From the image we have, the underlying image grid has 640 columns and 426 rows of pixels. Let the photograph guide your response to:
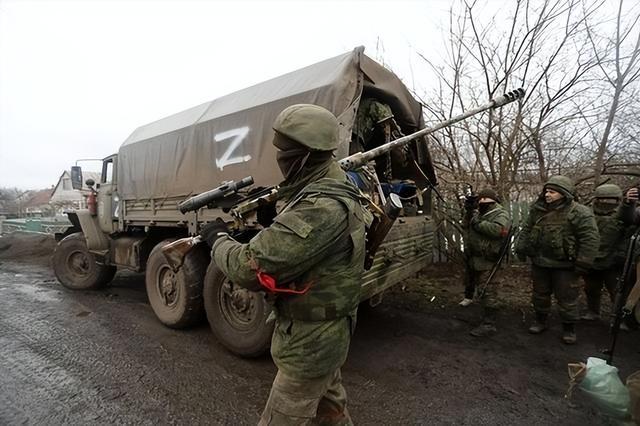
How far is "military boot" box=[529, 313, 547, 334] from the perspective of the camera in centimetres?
380

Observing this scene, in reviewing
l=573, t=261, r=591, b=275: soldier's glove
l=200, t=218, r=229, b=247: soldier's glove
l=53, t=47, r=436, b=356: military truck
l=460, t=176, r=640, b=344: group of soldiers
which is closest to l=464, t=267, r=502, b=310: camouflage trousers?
l=460, t=176, r=640, b=344: group of soldiers

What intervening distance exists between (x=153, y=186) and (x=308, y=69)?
9.03ft

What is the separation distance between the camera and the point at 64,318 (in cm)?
445

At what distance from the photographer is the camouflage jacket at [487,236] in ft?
12.4

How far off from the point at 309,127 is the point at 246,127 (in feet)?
7.79

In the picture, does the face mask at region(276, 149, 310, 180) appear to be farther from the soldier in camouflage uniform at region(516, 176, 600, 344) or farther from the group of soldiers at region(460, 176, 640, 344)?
the soldier in camouflage uniform at region(516, 176, 600, 344)

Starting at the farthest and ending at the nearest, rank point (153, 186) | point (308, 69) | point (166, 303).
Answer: point (153, 186) < point (166, 303) < point (308, 69)

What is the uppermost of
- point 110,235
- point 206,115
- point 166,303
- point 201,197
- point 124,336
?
point 206,115

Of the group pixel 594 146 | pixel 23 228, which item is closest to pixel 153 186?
pixel 594 146

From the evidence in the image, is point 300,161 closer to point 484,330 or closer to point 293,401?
point 293,401

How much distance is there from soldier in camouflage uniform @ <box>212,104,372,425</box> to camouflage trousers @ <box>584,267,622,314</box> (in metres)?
4.18

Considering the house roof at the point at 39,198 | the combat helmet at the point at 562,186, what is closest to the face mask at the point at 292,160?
the combat helmet at the point at 562,186

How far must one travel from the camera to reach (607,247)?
4.07 m

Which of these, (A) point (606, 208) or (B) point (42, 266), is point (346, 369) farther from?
(B) point (42, 266)
